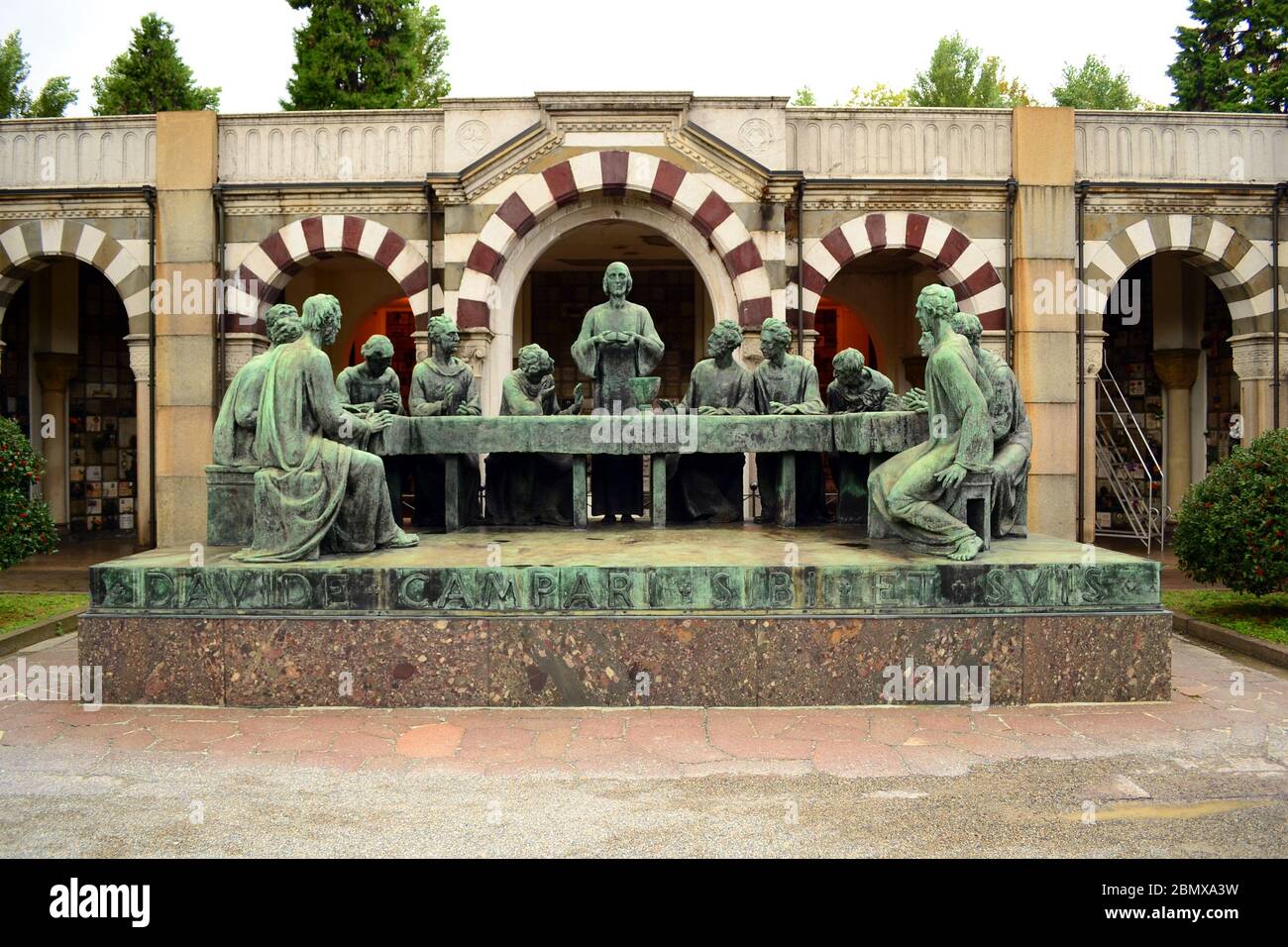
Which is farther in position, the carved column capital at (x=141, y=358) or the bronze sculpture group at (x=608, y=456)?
the carved column capital at (x=141, y=358)

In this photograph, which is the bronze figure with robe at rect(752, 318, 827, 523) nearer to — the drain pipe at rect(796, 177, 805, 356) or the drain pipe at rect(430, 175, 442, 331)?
the drain pipe at rect(796, 177, 805, 356)

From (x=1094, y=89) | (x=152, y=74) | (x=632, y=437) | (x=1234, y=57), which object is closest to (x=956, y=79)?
(x=1094, y=89)

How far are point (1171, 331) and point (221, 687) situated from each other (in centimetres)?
1502

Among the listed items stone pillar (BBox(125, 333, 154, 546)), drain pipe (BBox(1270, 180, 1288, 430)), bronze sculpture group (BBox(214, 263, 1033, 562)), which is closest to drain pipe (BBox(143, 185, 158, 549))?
stone pillar (BBox(125, 333, 154, 546))

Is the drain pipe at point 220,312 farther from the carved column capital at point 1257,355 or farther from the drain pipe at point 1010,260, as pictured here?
the carved column capital at point 1257,355

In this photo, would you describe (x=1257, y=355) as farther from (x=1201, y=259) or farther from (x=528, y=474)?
(x=528, y=474)

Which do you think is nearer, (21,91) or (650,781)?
(650,781)

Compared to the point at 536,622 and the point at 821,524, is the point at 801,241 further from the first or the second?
the point at 536,622

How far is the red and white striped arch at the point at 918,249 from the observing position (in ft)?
41.7

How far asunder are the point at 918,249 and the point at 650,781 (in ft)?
31.5

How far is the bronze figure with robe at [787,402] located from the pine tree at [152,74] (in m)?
18.2

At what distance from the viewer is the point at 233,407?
647 cm

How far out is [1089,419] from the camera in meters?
13.0

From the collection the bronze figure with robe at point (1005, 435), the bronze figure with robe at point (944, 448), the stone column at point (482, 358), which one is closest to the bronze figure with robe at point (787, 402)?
the bronze figure with robe at point (1005, 435)
